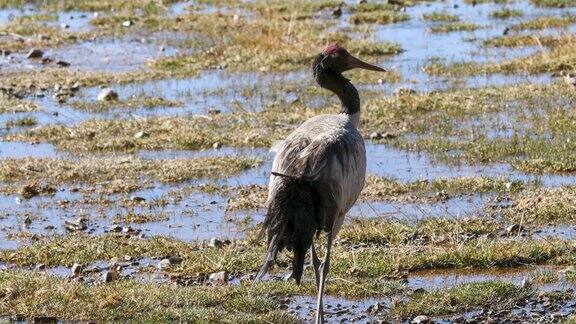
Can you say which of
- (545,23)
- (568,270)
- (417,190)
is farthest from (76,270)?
(545,23)

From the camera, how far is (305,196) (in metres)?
8.27

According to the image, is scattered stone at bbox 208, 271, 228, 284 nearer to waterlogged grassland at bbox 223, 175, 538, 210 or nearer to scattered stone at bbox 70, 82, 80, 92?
waterlogged grassland at bbox 223, 175, 538, 210

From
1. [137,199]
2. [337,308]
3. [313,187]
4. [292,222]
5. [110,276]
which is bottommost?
[137,199]

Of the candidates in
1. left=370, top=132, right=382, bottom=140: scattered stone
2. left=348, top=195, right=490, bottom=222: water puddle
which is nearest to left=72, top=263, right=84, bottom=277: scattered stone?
left=348, top=195, right=490, bottom=222: water puddle

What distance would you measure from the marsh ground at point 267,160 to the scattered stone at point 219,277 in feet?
0.07

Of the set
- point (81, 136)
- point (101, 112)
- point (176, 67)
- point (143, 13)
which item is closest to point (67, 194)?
point (81, 136)

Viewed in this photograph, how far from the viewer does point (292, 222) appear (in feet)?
26.9

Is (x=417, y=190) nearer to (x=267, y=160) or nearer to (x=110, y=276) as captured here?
(x=267, y=160)

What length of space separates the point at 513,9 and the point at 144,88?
771cm

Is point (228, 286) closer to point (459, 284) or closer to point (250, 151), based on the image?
point (459, 284)

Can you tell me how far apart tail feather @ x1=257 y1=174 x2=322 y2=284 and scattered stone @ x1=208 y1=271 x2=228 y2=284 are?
151 centimetres

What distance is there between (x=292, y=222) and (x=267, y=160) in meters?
5.54

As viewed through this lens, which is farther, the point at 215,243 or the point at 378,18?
the point at 378,18

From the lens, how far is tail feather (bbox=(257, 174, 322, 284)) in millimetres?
8156
